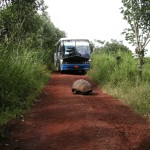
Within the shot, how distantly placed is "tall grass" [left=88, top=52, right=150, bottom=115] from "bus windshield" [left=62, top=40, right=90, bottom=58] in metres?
6.99

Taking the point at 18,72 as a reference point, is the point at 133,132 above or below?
below

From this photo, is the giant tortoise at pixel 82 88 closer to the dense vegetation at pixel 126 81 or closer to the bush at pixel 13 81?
the dense vegetation at pixel 126 81

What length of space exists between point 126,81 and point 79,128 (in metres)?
6.14

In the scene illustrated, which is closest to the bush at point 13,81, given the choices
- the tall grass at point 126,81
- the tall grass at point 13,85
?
the tall grass at point 13,85

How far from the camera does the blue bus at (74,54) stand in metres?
25.2

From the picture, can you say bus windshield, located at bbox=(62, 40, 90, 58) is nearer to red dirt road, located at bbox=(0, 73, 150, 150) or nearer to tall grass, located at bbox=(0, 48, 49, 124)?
tall grass, located at bbox=(0, 48, 49, 124)

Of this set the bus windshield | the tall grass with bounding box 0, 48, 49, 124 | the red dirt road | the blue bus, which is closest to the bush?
the tall grass with bounding box 0, 48, 49, 124

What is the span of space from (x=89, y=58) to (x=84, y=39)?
1.76m

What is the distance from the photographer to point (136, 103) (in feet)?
36.1

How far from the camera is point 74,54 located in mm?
25500

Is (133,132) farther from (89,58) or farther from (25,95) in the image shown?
(89,58)

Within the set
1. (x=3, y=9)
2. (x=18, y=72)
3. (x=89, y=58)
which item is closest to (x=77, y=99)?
(x=18, y=72)

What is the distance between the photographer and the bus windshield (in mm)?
25562

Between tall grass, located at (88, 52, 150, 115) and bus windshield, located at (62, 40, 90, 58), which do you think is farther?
bus windshield, located at (62, 40, 90, 58)
